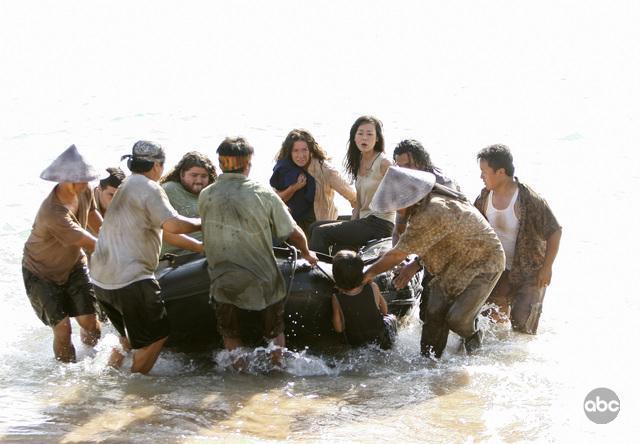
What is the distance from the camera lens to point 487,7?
26.0 meters

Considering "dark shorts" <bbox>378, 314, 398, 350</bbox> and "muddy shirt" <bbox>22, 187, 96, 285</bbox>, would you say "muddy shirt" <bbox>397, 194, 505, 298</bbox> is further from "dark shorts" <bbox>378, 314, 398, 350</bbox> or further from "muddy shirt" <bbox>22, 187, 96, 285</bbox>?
"muddy shirt" <bbox>22, 187, 96, 285</bbox>

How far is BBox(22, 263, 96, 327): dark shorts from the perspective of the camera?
21.9 ft

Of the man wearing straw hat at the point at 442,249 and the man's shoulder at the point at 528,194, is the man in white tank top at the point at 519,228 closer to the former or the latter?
the man's shoulder at the point at 528,194

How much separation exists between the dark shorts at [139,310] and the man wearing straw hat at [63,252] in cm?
44

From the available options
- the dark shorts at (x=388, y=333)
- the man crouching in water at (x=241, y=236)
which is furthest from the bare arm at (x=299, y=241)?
the dark shorts at (x=388, y=333)

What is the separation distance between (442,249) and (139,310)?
203cm

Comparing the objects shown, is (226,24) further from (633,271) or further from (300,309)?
(300,309)

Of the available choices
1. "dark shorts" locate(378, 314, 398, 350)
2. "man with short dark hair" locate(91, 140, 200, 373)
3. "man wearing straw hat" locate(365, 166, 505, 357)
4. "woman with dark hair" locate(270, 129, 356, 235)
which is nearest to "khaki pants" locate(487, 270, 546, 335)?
"man wearing straw hat" locate(365, 166, 505, 357)

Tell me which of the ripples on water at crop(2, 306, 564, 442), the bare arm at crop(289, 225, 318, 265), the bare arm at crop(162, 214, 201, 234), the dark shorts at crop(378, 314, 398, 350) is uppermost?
the bare arm at crop(162, 214, 201, 234)

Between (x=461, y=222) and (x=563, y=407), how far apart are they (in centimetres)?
132

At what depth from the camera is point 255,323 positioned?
6.48 metres

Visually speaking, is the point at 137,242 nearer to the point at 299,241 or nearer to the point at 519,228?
the point at 299,241

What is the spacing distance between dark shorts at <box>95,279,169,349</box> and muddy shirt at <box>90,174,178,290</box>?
0.06 metres

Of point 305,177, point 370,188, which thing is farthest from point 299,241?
point 305,177
